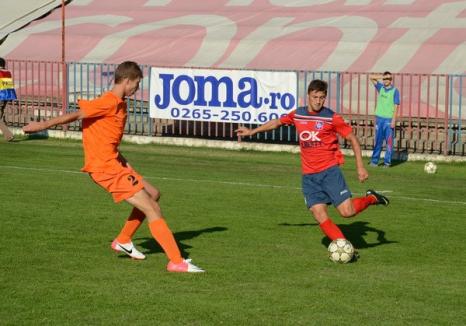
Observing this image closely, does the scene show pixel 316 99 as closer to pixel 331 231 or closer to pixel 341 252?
pixel 331 231

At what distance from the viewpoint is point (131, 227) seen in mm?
11320

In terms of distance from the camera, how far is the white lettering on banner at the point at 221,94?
82.3ft

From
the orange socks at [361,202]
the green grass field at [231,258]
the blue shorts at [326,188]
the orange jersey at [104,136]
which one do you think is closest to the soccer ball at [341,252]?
the green grass field at [231,258]

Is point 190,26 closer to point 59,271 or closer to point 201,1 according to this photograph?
point 201,1

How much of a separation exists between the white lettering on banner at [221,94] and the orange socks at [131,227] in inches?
540

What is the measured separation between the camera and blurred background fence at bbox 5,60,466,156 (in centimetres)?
2456

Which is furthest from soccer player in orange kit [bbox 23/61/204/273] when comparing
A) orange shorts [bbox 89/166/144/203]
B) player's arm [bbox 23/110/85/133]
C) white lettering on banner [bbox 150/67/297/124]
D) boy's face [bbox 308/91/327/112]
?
white lettering on banner [bbox 150/67/297/124]

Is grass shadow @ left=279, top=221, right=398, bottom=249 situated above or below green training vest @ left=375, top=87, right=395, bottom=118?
below

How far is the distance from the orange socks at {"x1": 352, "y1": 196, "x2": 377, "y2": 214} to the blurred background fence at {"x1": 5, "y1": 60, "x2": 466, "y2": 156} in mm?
11408

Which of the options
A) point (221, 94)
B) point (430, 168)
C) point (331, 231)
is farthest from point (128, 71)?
point (221, 94)

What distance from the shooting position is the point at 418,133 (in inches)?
974

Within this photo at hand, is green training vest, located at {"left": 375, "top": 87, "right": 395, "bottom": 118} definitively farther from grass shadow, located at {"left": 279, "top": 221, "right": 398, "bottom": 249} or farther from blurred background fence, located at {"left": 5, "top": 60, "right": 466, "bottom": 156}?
grass shadow, located at {"left": 279, "top": 221, "right": 398, "bottom": 249}

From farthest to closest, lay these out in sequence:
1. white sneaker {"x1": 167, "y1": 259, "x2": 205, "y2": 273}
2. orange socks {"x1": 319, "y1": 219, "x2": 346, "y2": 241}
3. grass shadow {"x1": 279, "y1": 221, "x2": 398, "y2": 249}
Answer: grass shadow {"x1": 279, "y1": 221, "x2": 398, "y2": 249} → orange socks {"x1": 319, "y1": 219, "x2": 346, "y2": 241} → white sneaker {"x1": 167, "y1": 259, "x2": 205, "y2": 273}

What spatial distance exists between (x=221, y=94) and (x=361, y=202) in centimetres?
1396
